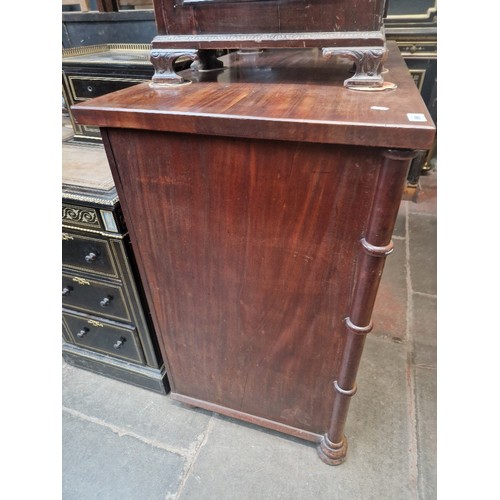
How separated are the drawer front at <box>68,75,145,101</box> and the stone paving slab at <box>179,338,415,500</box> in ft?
3.86

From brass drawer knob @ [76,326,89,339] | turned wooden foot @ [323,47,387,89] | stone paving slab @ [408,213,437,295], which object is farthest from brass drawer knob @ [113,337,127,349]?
stone paving slab @ [408,213,437,295]

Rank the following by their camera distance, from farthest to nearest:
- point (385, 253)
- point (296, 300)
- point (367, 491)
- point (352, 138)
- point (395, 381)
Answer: point (395, 381), point (367, 491), point (296, 300), point (385, 253), point (352, 138)

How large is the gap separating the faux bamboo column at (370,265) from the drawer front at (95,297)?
702mm

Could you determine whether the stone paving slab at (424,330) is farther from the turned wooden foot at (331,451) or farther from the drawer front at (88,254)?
the drawer front at (88,254)

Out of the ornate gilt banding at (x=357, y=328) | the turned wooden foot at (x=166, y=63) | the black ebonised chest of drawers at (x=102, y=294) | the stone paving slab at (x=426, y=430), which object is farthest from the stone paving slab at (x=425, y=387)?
the turned wooden foot at (x=166, y=63)

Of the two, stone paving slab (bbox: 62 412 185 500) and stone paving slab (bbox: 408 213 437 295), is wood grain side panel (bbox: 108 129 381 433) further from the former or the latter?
stone paving slab (bbox: 408 213 437 295)

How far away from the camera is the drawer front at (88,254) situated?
42.6 inches

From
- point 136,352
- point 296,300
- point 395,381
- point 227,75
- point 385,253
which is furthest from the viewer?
point 395,381

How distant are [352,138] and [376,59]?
25cm

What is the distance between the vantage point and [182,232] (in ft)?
2.88

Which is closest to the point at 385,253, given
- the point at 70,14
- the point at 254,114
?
the point at 254,114

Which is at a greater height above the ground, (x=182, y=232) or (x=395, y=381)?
(x=182, y=232)

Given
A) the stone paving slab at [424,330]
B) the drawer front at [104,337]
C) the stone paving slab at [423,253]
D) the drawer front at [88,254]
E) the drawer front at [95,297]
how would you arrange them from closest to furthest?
1. the drawer front at [88,254]
2. the drawer front at [95,297]
3. the drawer front at [104,337]
4. the stone paving slab at [424,330]
5. the stone paving slab at [423,253]

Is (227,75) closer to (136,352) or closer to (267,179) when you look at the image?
(267,179)
